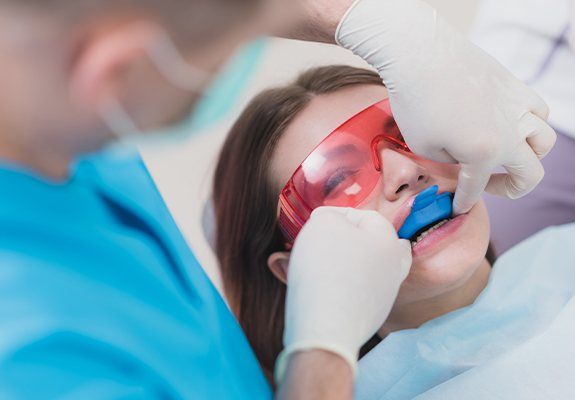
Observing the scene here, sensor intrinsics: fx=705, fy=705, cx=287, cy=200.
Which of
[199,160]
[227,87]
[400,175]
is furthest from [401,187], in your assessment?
[199,160]

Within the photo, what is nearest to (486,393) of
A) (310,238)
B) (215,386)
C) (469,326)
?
(469,326)

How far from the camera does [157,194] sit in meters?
Result: 0.90

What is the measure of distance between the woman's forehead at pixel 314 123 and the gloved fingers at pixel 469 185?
0.21 metres

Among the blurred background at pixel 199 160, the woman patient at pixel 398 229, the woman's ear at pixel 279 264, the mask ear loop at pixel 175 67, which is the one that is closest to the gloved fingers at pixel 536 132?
the woman patient at pixel 398 229

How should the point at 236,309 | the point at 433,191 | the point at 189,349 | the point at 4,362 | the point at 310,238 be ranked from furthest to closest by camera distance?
1. the point at 236,309
2. the point at 433,191
3. the point at 310,238
4. the point at 189,349
5. the point at 4,362

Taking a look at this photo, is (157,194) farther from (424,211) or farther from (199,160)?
(199,160)

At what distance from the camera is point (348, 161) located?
3.62ft

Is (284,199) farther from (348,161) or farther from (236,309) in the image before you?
(236,309)

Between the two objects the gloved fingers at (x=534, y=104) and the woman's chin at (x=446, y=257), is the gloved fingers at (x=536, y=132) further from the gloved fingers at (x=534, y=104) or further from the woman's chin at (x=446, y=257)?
the woman's chin at (x=446, y=257)

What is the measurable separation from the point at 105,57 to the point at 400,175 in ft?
2.14

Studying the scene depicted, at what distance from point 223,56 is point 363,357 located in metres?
0.82

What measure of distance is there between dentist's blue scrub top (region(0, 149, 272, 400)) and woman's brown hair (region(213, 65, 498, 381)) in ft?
1.26

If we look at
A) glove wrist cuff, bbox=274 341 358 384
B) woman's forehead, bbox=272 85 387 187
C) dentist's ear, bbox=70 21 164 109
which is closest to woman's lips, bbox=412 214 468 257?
woman's forehead, bbox=272 85 387 187

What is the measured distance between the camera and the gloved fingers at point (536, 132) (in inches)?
42.6
